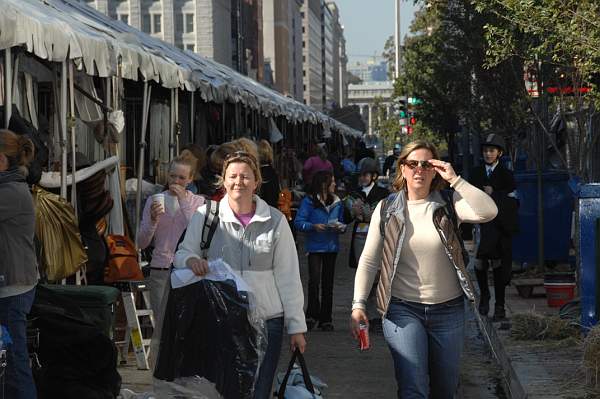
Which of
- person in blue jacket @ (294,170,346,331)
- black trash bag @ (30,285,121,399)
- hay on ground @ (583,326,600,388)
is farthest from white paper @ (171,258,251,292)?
person in blue jacket @ (294,170,346,331)

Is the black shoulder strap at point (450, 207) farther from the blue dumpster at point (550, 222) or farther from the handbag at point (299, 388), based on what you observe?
the blue dumpster at point (550, 222)

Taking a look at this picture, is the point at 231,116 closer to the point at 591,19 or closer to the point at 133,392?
the point at 591,19

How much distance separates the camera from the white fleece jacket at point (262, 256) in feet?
19.1

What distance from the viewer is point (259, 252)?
586 cm

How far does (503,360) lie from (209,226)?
459 centimetres

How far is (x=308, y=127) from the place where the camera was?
132 ft

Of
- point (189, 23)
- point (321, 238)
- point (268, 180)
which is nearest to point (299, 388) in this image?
point (321, 238)

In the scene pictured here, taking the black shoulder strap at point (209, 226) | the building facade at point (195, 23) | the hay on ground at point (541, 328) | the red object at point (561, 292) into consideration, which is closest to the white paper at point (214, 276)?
the black shoulder strap at point (209, 226)

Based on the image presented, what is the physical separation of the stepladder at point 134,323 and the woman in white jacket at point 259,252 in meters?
3.79

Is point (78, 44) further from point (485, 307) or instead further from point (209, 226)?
point (485, 307)

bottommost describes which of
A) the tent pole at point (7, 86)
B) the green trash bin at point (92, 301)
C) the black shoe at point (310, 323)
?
the black shoe at point (310, 323)

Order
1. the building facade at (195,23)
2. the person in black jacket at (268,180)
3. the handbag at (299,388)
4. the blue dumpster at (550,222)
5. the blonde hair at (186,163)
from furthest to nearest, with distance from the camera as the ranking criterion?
the building facade at (195,23)
the blue dumpster at (550,222)
the person in black jacket at (268,180)
the blonde hair at (186,163)
the handbag at (299,388)

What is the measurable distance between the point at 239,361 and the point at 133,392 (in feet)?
9.50

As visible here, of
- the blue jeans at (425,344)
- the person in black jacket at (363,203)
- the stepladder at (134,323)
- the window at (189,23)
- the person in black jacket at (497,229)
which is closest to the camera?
the blue jeans at (425,344)
